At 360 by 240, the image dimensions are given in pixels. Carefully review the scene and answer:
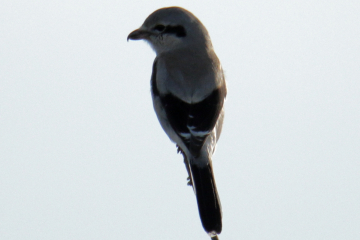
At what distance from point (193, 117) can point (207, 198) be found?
1.59ft

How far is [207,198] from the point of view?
148 inches

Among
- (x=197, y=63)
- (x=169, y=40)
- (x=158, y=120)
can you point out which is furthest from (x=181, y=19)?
(x=158, y=120)

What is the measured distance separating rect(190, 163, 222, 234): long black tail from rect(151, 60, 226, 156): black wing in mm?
116

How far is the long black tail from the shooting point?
3689 millimetres

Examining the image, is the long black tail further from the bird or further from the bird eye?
the bird eye

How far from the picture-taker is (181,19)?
441cm

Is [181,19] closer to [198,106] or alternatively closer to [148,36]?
[148,36]

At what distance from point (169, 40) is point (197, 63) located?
1.32ft

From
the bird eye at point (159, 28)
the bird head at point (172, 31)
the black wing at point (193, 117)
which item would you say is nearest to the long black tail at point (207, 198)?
the black wing at point (193, 117)

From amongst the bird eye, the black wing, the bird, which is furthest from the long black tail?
the bird eye

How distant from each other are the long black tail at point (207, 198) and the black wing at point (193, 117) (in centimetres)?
12

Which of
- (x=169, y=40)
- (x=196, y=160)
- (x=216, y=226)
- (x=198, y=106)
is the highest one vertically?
(x=169, y=40)

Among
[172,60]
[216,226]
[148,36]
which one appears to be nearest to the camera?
[216,226]

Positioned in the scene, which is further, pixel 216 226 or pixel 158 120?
pixel 158 120
